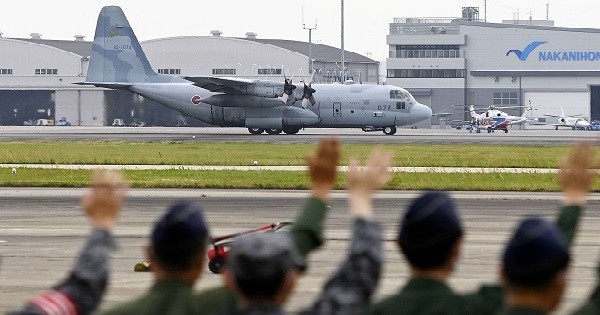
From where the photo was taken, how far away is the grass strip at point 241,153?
38875mm

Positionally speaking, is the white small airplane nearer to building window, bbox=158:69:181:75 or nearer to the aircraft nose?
building window, bbox=158:69:181:75

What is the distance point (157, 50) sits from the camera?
114188 millimetres

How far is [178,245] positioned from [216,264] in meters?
9.12

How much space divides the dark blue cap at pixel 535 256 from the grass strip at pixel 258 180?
24.4 m

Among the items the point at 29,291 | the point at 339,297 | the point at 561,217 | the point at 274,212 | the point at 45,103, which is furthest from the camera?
the point at 45,103

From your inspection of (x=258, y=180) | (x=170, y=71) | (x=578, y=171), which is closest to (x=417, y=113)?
(x=258, y=180)

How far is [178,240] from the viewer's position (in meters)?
4.63

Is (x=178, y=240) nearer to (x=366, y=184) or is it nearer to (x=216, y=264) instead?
(x=366, y=184)

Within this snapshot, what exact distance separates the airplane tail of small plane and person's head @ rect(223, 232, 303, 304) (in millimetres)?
60465

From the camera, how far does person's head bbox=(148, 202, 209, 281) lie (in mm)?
4625

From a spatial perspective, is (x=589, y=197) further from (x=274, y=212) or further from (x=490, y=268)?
(x=490, y=268)

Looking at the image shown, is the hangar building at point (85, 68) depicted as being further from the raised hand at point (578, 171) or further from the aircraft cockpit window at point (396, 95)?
the raised hand at point (578, 171)

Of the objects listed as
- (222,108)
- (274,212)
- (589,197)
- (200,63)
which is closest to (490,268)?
(274,212)

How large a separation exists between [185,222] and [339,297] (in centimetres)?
73
